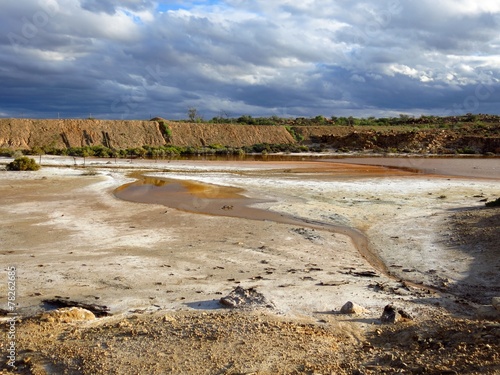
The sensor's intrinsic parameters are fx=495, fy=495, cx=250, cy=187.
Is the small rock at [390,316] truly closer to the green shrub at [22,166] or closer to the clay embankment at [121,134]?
the green shrub at [22,166]

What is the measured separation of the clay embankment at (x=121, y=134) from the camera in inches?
2180

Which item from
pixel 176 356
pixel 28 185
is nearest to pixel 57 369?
pixel 176 356

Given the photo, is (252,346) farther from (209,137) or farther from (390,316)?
(209,137)

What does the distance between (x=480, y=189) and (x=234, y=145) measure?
4663cm

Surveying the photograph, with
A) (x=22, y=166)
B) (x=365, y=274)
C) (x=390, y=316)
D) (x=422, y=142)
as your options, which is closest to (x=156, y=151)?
(x=22, y=166)

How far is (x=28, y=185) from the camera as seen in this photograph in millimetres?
22297

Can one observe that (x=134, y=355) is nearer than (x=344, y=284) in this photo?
Yes

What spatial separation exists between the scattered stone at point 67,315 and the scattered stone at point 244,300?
1.84 metres

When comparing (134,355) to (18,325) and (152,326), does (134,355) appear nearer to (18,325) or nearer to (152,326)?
(152,326)

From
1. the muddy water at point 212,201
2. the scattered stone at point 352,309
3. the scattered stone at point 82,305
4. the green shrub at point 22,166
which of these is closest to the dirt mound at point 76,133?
the green shrub at point 22,166

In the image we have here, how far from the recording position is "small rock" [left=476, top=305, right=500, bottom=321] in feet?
21.3

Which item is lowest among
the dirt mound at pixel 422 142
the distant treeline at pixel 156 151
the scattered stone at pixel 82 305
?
the scattered stone at pixel 82 305

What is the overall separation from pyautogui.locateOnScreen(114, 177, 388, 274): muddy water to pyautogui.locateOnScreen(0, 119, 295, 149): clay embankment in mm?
34170

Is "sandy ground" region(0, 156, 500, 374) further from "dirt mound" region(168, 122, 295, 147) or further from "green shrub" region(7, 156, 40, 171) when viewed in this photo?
"dirt mound" region(168, 122, 295, 147)
